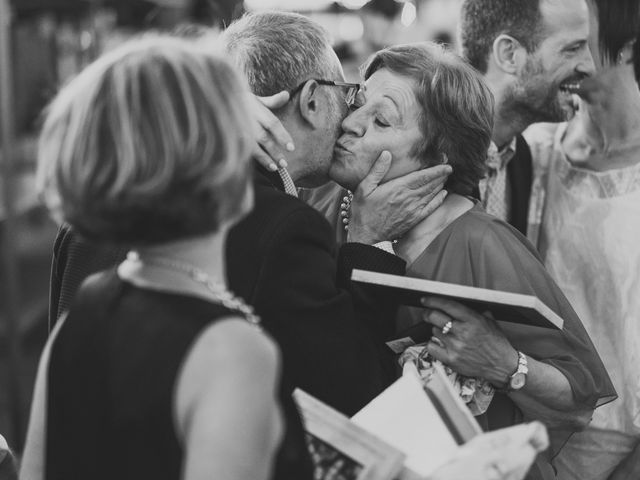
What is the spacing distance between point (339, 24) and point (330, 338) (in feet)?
41.2

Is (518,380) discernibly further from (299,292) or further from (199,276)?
(199,276)

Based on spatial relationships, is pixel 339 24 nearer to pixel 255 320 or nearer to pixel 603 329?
pixel 603 329

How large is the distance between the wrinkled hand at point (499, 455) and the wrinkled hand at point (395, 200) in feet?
3.05

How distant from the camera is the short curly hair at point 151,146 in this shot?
120cm

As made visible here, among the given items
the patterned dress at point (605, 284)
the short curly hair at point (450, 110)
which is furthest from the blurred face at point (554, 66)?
the short curly hair at point (450, 110)

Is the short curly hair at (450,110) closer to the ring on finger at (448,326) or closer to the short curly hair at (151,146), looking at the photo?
the ring on finger at (448,326)

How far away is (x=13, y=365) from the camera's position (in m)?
4.91

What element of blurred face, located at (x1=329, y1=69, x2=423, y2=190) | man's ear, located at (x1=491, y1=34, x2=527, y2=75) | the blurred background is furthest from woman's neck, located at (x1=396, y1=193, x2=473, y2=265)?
the blurred background

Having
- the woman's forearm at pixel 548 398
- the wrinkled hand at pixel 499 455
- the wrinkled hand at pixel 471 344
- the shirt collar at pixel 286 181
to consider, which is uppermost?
the shirt collar at pixel 286 181

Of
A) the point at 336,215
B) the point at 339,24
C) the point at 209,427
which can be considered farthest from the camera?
the point at 339,24

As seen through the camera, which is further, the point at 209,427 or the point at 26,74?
the point at 26,74

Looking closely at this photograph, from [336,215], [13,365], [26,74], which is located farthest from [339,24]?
[336,215]

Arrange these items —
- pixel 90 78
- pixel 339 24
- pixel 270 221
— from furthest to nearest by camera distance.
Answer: pixel 339 24
pixel 270 221
pixel 90 78

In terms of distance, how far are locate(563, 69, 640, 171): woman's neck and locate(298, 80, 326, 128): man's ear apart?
1.01 m
